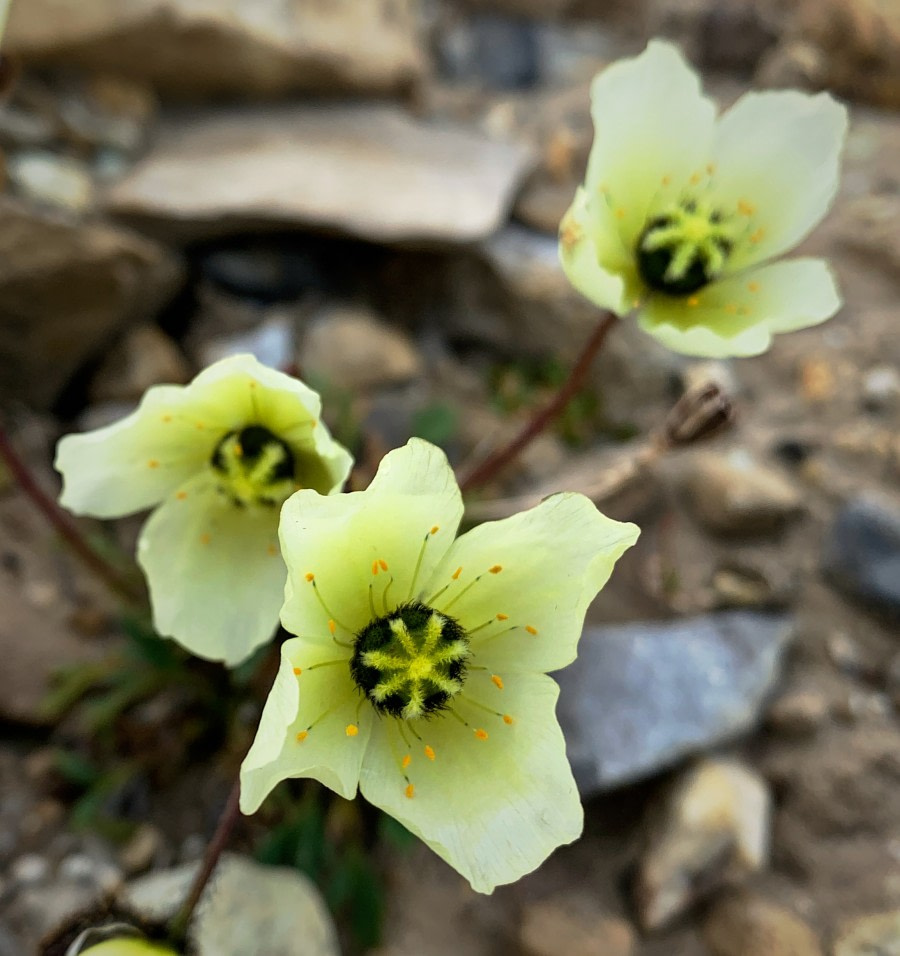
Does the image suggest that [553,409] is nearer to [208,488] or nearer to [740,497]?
[208,488]

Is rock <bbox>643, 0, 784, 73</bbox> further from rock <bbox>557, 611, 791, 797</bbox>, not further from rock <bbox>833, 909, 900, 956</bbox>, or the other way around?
rock <bbox>833, 909, 900, 956</bbox>

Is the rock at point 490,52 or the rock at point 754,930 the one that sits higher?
the rock at point 490,52

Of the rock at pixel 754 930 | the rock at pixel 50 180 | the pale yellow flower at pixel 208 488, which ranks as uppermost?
the pale yellow flower at pixel 208 488

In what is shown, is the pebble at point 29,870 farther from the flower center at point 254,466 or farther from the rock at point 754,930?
the rock at point 754,930

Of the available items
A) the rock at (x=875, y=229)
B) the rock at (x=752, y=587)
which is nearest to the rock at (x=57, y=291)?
the rock at (x=752, y=587)

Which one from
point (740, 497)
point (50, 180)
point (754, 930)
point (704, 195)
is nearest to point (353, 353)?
point (50, 180)

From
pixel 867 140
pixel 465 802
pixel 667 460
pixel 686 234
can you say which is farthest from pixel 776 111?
pixel 867 140
